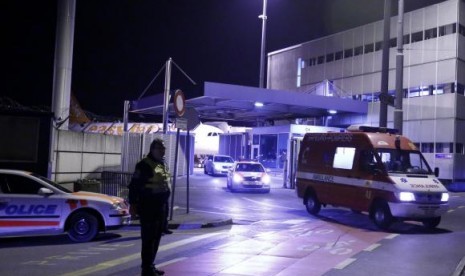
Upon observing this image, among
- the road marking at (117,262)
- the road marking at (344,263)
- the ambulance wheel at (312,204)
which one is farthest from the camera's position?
the ambulance wheel at (312,204)

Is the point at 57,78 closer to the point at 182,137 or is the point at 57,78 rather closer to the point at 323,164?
the point at 323,164

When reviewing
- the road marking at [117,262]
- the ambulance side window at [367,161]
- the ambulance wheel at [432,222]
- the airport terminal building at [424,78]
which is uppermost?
the airport terminal building at [424,78]

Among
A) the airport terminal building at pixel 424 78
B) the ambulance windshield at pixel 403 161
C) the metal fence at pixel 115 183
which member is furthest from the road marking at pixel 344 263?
the airport terminal building at pixel 424 78

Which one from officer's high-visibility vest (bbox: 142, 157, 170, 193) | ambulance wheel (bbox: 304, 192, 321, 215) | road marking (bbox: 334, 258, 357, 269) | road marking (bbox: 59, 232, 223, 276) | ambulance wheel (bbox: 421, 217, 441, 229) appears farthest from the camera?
ambulance wheel (bbox: 304, 192, 321, 215)

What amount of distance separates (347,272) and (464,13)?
3489cm

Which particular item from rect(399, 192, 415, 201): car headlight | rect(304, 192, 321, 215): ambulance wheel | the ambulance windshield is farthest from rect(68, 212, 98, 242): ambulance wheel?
rect(304, 192, 321, 215): ambulance wheel

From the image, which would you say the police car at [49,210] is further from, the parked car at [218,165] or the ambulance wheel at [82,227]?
the parked car at [218,165]

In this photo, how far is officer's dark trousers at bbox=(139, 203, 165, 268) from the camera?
6.74 meters

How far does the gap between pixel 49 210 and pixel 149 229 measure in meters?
4.17

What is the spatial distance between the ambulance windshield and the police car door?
8333 mm

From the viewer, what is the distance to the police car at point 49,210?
9.84 m

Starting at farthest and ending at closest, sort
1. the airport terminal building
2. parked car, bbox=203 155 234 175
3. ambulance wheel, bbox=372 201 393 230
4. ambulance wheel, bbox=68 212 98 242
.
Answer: the airport terminal building, parked car, bbox=203 155 234 175, ambulance wheel, bbox=372 201 393 230, ambulance wheel, bbox=68 212 98 242

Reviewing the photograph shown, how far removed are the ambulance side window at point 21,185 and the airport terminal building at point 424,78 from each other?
32.6 meters

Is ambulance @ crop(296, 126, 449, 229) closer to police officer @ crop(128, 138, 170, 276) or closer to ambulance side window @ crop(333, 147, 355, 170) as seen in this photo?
ambulance side window @ crop(333, 147, 355, 170)
